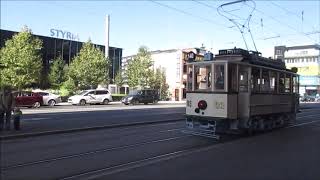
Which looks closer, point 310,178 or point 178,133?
point 310,178

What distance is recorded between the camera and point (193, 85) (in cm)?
1805

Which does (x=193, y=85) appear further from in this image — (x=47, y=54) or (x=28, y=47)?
(x=47, y=54)

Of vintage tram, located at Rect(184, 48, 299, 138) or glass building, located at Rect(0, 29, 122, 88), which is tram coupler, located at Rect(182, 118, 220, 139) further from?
glass building, located at Rect(0, 29, 122, 88)

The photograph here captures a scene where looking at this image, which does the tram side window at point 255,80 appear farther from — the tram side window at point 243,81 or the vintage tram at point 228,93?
the tram side window at point 243,81

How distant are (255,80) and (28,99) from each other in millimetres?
28139

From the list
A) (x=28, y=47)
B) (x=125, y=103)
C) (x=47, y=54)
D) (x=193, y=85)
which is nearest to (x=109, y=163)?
(x=193, y=85)

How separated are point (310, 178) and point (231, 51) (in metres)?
8.93

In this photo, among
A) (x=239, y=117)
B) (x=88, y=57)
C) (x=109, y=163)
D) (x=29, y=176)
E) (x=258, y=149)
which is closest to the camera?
(x=29, y=176)

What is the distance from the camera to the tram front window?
691 inches

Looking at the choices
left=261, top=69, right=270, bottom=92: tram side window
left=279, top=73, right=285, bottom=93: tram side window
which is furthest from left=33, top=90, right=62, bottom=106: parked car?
left=261, top=69, right=270, bottom=92: tram side window

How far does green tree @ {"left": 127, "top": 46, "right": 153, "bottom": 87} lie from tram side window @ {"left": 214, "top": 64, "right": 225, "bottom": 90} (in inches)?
2270

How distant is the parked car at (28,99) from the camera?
4144 cm

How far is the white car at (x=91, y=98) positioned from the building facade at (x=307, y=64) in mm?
87314

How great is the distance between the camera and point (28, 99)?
1657 inches
